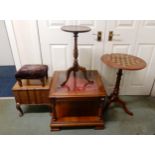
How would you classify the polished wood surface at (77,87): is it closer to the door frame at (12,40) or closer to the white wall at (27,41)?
the white wall at (27,41)

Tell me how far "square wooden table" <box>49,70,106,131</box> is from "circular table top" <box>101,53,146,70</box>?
0.27m

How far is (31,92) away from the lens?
1.69 metres

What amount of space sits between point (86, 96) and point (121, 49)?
84 centimetres

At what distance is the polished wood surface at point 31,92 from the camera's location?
1671mm

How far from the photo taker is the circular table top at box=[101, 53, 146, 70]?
4.79 feet

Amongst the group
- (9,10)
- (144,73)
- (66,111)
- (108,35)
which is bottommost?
(66,111)

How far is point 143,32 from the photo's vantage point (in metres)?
1.79

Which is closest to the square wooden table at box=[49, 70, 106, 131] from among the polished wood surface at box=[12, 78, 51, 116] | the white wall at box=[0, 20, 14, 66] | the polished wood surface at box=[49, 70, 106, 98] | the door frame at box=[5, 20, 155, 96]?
the polished wood surface at box=[49, 70, 106, 98]

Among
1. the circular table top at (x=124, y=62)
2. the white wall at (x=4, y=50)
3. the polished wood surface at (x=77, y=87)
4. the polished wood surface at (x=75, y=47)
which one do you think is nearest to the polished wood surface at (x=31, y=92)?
the polished wood surface at (x=77, y=87)

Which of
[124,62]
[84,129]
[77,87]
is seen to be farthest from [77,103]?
[124,62]

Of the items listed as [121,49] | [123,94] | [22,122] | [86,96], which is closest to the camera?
[86,96]
